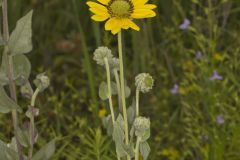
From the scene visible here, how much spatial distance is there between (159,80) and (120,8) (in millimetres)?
892

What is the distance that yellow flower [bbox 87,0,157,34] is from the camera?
3.09 ft

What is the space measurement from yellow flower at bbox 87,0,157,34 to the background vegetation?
0.34 meters

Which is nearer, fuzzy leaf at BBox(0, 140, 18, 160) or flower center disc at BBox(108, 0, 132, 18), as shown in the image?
flower center disc at BBox(108, 0, 132, 18)

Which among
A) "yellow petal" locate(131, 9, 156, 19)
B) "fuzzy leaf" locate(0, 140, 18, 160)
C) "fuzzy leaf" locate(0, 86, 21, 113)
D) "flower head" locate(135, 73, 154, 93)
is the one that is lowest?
"fuzzy leaf" locate(0, 140, 18, 160)

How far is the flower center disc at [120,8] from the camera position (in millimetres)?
962

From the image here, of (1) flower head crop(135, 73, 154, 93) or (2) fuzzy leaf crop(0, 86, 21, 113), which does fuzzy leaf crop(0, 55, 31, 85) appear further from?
(1) flower head crop(135, 73, 154, 93)

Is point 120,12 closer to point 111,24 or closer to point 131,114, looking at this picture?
point 111,24

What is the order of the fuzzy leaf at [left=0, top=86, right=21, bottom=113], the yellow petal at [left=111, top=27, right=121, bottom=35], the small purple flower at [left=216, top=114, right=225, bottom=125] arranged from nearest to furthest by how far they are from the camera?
the yellow petal at [left=111, top=27, right=121, bottom=35]
the fuzzy leaf at [left=0, top=86, right=21, bottom=113]
the small purple flower at [left=216, top=114, right=225, bottom=125]

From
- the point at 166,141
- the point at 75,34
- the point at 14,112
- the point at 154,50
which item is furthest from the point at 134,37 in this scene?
the point at 14,112

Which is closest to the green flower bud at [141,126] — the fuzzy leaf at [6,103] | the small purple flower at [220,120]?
the fuzzy leaf at [6,103]

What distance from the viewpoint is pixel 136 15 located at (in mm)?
974

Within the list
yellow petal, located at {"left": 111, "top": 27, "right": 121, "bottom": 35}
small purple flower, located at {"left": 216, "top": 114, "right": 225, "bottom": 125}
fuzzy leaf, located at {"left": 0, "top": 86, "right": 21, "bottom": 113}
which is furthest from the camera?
small purple flower, located at {"left": 216, "top": 114, "right": 225, "bottom": 125}

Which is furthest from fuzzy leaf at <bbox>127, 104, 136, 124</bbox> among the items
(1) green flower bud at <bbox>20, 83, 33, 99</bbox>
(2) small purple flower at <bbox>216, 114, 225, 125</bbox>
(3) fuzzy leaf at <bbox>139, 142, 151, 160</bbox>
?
(2) small purple flower at <bbox>216, 114, 225, 125</bbox>

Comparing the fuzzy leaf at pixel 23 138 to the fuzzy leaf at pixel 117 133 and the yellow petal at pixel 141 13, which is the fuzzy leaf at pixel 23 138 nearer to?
the fuzzy leaf at pixel 117 133
